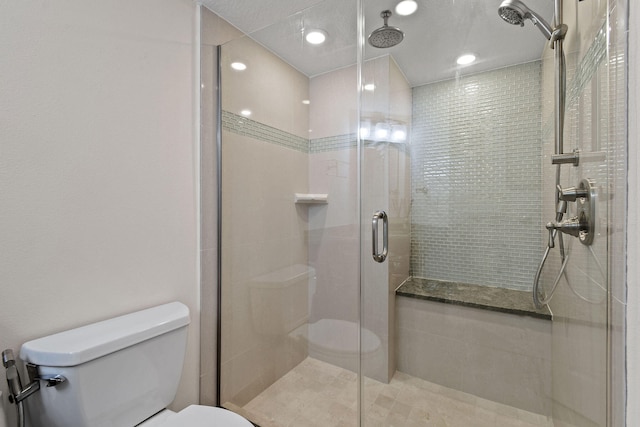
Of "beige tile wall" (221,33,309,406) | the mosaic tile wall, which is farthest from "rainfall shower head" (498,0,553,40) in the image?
"beige tile wall" (221,33,309,406)

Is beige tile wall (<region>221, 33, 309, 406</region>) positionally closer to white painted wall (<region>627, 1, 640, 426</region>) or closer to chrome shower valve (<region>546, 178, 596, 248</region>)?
chrome shower valve (<region>546, 178, 596, 248</region>)

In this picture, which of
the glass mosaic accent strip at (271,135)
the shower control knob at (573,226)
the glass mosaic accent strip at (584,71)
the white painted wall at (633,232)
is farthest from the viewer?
the glass mosaic accent strip at (271,135)

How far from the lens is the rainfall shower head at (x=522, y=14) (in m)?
1.11

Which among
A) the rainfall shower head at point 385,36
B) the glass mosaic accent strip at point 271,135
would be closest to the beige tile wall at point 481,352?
the glass mosaic accent strip at point 271,135

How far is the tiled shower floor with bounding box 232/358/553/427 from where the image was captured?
1.20 metres

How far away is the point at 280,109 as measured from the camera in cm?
152

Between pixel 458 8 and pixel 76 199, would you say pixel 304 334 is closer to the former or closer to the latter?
pixel 76 199

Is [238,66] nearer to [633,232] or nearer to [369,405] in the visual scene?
[633,232]

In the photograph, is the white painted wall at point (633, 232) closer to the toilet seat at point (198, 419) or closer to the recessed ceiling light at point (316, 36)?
the toilet seat at point (198, 419)

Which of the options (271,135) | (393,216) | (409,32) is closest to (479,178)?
(393,216)

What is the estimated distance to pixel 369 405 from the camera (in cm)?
139

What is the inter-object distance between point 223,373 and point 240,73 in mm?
1620

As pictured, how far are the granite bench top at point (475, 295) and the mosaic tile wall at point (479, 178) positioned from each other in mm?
29

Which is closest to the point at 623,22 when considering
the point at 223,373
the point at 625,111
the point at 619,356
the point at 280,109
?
the point at 625,111
